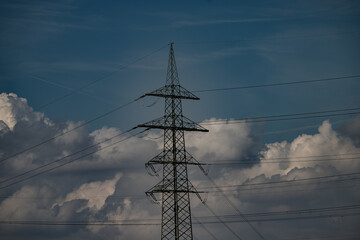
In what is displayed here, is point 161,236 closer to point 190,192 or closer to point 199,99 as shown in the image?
point 190,192

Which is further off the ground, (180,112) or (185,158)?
(180,112)

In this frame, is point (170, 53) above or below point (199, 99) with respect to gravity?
above

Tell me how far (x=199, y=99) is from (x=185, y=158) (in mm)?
10812

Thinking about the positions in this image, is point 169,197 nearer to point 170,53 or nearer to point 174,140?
point 174,140

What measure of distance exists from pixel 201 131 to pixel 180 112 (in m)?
4.97

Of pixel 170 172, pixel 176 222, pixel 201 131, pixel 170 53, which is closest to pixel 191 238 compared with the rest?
pixel 176 222

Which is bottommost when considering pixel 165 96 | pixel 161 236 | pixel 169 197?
pixel 161 236

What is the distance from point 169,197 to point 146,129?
11.2 meters

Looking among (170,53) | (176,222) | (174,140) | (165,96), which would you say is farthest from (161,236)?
(170,53)

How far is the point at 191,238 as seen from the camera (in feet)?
263

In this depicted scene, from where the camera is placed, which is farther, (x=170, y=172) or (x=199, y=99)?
(x=199, y=99)

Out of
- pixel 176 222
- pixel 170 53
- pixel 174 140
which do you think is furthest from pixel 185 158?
pixel 170 53

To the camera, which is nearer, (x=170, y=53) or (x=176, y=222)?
(x=176, y=222)

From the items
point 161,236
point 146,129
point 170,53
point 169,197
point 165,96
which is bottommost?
point 161,236
